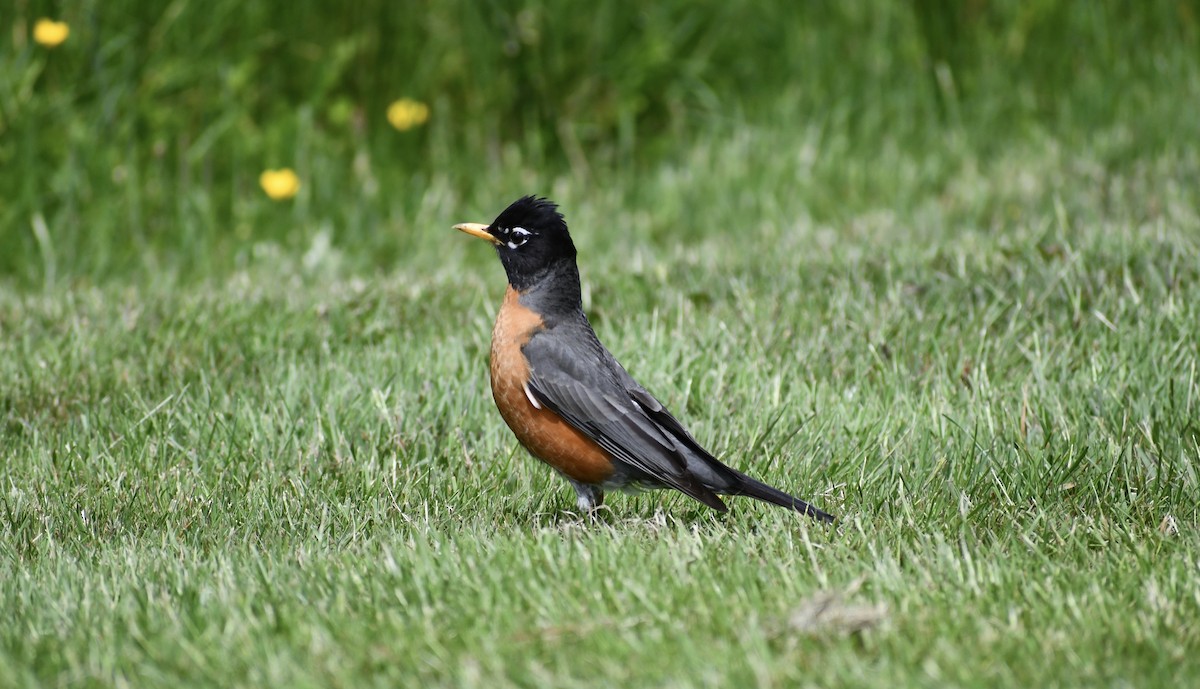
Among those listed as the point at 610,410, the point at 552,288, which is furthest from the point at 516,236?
the point at 610,410

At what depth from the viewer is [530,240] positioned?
174 inches

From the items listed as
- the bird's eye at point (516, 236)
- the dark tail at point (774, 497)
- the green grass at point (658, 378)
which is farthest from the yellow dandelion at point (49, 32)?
the dark tail at point (774, 497)

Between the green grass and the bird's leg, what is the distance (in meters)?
Answer: 0.12

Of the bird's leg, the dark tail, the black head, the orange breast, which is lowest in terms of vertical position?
the bird's leg

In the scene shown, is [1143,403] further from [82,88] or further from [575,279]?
[82,88]

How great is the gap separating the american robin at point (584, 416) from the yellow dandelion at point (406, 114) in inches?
160

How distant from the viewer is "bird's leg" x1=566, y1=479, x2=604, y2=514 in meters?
4.07

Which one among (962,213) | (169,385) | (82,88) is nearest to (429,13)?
(82,88)

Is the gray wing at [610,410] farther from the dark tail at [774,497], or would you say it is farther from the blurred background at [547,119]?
the blurred background at [547,119]

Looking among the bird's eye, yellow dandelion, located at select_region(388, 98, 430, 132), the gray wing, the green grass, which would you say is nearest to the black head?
the bird's eye

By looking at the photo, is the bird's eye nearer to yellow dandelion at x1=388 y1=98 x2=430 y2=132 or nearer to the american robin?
the american robin

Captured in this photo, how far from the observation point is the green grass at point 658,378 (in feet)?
9.39

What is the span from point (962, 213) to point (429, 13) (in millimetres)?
3373

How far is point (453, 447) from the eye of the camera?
441 centimetres
